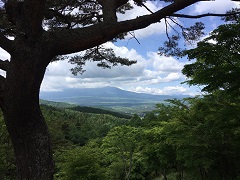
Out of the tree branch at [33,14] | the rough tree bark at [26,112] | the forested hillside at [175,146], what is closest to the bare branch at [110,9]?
the tree branch at [33,14]

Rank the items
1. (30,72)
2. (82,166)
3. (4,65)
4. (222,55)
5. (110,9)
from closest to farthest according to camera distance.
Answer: (30,72)
(4,65)
(110,9)
(222,55)
(82,166)

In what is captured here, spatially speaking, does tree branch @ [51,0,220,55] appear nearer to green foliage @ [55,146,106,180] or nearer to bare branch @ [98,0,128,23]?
bare branch @ [98,0,128,23]

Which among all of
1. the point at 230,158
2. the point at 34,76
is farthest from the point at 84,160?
the point at 34,76

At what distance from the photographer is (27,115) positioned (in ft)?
12.0

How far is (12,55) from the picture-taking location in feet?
12.2

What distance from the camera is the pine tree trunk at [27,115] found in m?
3.61

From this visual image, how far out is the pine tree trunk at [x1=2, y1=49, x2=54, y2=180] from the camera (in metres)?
3.61

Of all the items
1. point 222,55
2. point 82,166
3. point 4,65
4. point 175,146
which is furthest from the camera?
point 175,146

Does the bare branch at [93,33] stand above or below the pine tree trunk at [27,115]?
above

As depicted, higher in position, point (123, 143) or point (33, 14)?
point (33, 14)

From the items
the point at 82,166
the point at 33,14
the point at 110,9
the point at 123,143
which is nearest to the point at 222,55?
the point at 110,9

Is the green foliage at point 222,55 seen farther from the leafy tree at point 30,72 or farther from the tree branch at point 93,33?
the leafy tree at point 30,72

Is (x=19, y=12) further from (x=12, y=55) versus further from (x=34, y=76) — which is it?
(x=34, y=76)

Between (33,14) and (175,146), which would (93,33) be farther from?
(175,146)
